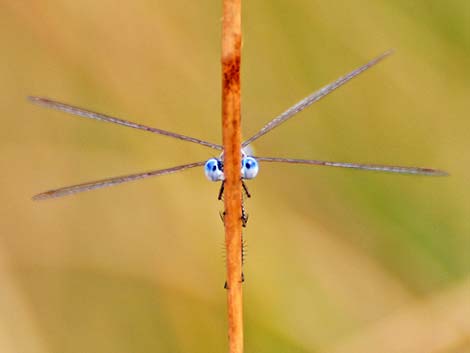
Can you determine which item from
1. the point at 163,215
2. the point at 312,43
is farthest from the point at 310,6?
the point at 163,215

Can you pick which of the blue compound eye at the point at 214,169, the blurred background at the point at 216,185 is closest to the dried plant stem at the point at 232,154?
the blue compound eye at the point at 214,169

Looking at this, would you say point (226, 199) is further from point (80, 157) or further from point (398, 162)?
point (398, 162)

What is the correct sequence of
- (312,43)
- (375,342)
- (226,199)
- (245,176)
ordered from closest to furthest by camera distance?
(226,199) < (245,176) < (375,342) < (312,43)

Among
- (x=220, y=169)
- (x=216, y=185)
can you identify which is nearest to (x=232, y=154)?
(x=220, y=169)

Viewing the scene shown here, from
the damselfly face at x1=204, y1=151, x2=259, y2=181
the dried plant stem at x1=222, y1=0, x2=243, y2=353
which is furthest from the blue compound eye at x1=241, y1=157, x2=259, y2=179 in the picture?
the dried plant stem at x1=222, y1=0, x2=243, y2=353

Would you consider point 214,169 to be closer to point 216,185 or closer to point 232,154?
point 232,154

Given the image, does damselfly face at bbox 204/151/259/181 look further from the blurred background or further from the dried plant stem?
the blurred background
